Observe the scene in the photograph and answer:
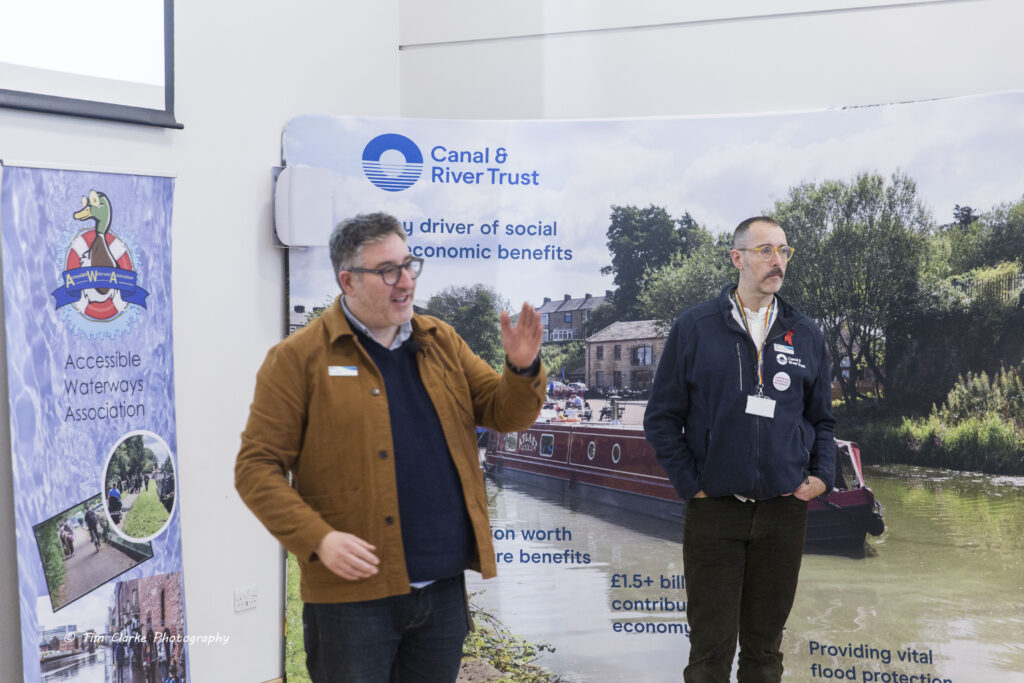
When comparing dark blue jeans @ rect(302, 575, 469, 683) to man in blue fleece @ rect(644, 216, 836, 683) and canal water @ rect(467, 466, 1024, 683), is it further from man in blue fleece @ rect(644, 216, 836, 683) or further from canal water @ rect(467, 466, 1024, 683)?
canal water @ rect(467, 466, 1024, 683)

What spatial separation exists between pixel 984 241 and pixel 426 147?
2092 millimetres

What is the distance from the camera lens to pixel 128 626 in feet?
9.01

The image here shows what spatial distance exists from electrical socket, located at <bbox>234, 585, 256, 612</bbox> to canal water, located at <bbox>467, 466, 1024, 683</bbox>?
911mm

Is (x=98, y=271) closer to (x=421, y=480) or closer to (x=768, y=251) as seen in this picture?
(x=421, y=480)

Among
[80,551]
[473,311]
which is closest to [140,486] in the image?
[80,551]

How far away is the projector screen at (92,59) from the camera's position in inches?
103

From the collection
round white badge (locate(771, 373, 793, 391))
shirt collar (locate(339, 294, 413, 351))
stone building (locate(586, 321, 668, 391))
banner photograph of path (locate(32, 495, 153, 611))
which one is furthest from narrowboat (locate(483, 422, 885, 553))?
shirt collar (locate(339, 294, 413, 351))

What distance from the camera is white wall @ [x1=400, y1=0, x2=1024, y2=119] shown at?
3.29 metres

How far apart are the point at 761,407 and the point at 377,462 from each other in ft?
4.27

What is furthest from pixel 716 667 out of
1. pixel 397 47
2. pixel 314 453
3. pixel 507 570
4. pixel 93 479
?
pixel 397 47

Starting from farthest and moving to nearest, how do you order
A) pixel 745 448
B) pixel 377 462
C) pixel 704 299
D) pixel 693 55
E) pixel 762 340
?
pixel 693 55 → pixel 704 299 → pixel 762 340 → pixel 745 448 → pixel 377 462

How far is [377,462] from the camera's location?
168 cm

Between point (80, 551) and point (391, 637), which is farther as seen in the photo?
point (80, 551)

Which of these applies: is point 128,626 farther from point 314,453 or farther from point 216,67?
point 216,67
